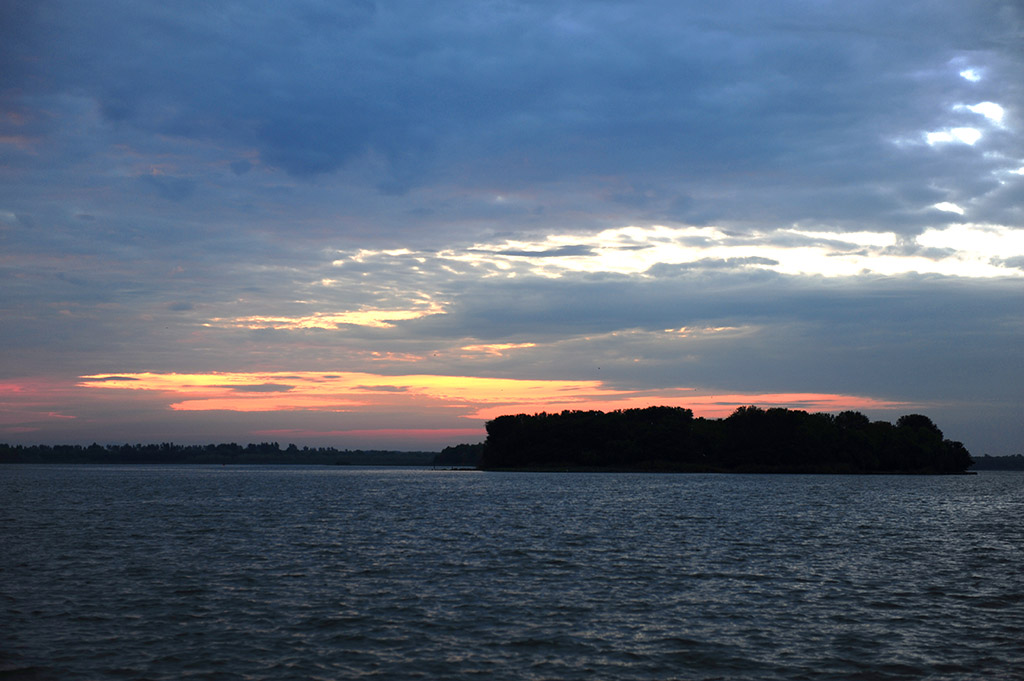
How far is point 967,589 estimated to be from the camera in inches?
1391

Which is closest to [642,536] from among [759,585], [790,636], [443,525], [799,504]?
[443,525]

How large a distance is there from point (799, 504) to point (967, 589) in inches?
2576

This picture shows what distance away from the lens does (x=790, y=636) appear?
25.8 m

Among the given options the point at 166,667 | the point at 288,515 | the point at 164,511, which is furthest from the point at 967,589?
the point at 164,511

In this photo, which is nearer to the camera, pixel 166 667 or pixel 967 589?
pixel 166 667

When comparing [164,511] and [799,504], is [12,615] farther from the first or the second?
[799,504]

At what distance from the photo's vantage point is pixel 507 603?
3095 centimetres

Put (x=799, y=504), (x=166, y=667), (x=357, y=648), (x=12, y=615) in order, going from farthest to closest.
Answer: (x=799, y=504) → (x=12, y=615) → (x=357, y=648) → (x=166, y=667)

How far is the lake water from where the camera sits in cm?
2244

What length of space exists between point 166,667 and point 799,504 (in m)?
89.7

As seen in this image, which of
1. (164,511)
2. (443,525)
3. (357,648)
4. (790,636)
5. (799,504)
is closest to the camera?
(357,648)

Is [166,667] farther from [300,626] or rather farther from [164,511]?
[164,511]

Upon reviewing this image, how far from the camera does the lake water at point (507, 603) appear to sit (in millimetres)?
22438

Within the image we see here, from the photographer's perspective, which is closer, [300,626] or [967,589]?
[300,626]
